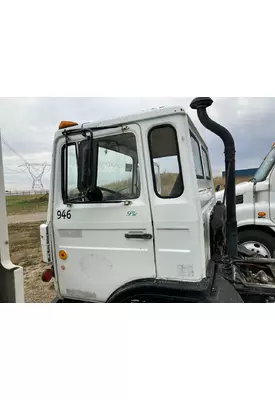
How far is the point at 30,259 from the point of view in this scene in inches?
225

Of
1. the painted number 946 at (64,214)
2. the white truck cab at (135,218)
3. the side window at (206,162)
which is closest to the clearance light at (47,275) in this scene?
the white truck cab at (135,218)

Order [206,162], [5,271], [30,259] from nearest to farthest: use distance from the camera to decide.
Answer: [5,271] < [206,162] < [30,259]

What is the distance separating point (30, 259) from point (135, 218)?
506 cm

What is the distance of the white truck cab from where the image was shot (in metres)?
1.68

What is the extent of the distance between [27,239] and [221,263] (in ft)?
23.1

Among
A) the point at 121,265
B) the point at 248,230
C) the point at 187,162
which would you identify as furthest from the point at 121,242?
the point at 248,230

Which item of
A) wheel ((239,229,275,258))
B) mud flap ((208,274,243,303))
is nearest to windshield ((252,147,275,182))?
wheel ((239,229,275,258))

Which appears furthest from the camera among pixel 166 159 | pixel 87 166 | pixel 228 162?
pixel 228 162

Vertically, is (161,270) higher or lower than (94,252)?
lower

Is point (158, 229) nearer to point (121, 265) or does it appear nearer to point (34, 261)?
point (121, 265)

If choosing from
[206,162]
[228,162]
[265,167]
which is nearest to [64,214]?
[228,162]

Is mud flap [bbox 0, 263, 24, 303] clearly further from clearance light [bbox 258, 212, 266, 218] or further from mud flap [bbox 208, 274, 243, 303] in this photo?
clearance light [bbox 258, 212, 266, 218]

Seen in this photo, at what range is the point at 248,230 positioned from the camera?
3.76 meters

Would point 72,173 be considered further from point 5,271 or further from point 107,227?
point 5,271
